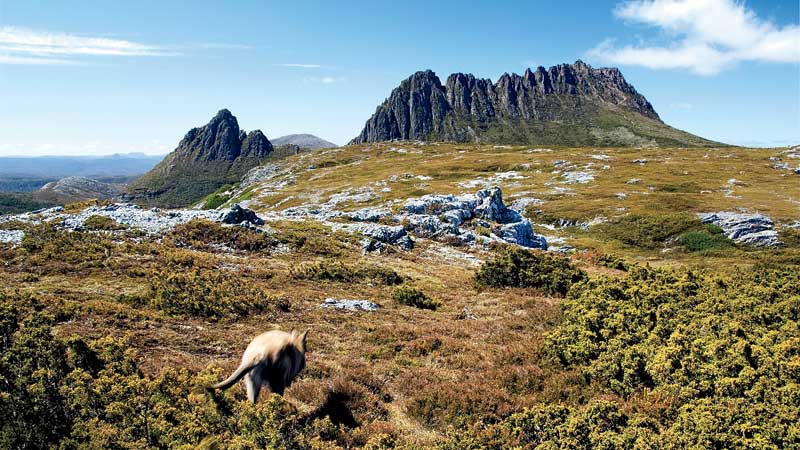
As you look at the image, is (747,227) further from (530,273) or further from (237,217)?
(237,217)

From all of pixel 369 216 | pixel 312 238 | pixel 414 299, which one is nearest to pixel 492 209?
pixel 369 216

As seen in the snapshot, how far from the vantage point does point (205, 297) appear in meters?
17.4

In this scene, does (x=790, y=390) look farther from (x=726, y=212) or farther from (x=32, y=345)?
(x=726, y=212)

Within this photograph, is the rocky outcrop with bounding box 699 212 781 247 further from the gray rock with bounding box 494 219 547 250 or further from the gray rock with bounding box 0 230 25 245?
the gray rock with bounding box 0 230 25 245

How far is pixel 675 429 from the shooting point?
27.9ft

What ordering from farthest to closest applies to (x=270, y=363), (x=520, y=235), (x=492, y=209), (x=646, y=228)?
1. (x=646, y=228)
2. (x=492, y=209)
3. (x=520, y=235)
4. (x=270, y=363)

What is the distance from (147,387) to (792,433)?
41.2 feet

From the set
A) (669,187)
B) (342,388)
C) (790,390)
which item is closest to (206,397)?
(342,388)

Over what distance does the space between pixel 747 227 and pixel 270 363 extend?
61.3 m

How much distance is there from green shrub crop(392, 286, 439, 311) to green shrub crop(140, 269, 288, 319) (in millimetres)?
5903

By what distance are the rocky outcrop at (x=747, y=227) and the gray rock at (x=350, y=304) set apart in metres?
50.6

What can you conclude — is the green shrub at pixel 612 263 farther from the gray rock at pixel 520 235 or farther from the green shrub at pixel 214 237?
the green shrub at pixel 214 237

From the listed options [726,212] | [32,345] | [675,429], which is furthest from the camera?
[726,212]

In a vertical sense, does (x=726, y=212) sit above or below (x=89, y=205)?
below
